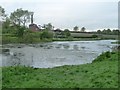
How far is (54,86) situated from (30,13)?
78246mm

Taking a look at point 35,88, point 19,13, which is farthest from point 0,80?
point 19,13

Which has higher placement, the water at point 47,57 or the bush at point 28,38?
the bush at point 28,38

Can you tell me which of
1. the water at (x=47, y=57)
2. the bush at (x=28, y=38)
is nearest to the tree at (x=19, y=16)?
the bush at (x=28, y=38)

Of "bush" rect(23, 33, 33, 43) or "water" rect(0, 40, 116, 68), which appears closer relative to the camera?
"water" rect(0, 40, 116, 68)

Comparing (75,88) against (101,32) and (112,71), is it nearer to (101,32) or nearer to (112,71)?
(112,71)

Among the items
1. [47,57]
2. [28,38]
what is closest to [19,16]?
[28,38]

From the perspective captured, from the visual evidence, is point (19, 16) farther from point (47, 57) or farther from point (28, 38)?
point (47, 57)

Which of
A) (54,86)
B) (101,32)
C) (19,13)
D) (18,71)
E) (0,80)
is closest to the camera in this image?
(54,86)

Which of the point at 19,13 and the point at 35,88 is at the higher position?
the point at 19,13

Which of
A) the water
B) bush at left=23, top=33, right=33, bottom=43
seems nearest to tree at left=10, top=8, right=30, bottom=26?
bush at left=23, top=33, right=33, bottom=43

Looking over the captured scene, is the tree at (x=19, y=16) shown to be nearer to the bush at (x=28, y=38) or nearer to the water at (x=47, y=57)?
the bush at (x=28, y=38)

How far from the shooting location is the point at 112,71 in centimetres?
1015

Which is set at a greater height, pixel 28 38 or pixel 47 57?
pixel 28 38

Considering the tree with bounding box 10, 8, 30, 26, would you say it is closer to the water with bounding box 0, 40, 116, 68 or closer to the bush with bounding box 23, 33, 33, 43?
the bush with bounding box 23, 33, 33, 43
